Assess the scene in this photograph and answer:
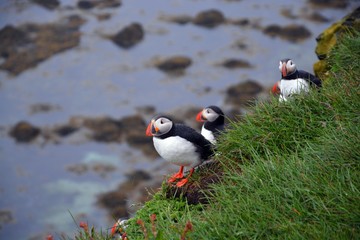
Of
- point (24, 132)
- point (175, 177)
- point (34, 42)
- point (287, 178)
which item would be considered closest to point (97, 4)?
point (34, 42)

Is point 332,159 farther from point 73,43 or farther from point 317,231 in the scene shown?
point 73,43

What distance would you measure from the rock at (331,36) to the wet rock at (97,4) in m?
6.11

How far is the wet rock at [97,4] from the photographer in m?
12.8

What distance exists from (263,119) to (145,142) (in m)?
5.53

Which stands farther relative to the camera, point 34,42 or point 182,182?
point 34,42

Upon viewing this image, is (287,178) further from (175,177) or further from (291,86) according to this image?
(291,86)

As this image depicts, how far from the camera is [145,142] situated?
10.5m

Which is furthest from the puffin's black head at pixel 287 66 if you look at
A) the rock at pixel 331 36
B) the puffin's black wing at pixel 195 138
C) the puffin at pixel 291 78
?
the puffin's black wing at pixel 195 138

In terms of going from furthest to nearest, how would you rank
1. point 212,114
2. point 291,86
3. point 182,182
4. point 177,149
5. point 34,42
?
point 34,42
point 212,114
point 291,86
point 182,182
point 177,149

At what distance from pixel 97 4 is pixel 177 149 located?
8660 millimetres

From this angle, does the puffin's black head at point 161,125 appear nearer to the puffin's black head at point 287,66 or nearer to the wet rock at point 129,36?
the puffin's black head at point 287,66

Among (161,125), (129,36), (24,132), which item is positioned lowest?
(24,132)

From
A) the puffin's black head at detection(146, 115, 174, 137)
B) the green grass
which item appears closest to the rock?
the green grass

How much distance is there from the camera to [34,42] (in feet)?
40.2
